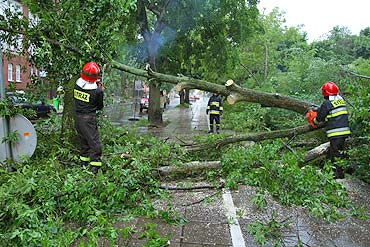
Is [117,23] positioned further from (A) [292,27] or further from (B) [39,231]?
(A) [292,27]

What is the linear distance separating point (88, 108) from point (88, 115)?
0.36ft

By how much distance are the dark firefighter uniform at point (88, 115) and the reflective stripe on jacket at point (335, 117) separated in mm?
3634

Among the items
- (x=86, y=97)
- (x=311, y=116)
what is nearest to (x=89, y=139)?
(x=86, y=97)

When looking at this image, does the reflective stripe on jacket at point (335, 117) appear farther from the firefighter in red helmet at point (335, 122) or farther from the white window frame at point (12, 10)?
the white window frame at point (12, 10)

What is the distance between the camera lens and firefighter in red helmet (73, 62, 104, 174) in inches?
211

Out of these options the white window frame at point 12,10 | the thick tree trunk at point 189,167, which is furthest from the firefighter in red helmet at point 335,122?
the white window frame at point 12,10

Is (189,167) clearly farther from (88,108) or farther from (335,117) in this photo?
(335,117)

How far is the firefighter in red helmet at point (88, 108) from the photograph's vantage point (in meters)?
5.35

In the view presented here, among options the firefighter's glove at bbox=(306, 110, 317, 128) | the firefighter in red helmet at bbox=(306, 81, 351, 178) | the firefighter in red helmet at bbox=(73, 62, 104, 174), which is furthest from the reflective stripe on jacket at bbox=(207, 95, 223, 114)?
the firefighter in red helmet at bbox=(73, 62, 104, 174)

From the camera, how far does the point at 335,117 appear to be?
5.72m

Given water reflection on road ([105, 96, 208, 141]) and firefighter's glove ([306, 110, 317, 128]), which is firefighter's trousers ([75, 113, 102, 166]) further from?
firefighter's glove ([306, 110, 317, 128])

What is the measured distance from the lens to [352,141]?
238 inches

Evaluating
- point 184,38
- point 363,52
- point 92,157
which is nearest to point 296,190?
point 92,157

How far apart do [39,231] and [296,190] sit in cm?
265
